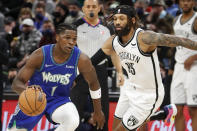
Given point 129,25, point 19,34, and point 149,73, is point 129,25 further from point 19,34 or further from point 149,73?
point 19,34

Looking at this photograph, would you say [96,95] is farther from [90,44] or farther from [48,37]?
[48,37]

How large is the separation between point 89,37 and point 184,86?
1581mm

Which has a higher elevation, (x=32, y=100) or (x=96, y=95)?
(x=32, y=100)

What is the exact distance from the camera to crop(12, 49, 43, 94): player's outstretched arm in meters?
6.18

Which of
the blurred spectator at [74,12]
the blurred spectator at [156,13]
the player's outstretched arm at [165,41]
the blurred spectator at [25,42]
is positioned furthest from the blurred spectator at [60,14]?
the player's outstretched arm at [165,41]

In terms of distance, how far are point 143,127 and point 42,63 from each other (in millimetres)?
1746

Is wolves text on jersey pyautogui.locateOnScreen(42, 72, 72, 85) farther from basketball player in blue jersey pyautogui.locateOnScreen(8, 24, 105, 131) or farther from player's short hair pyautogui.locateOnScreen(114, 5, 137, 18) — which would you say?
player's short hair pyautogui.locateOnScreen(114, 5, 137, 18)

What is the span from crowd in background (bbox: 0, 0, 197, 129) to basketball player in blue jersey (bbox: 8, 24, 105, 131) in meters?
2.24

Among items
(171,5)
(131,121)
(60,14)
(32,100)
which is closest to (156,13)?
(171,5)

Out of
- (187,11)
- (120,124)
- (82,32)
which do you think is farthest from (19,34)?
(120,124)

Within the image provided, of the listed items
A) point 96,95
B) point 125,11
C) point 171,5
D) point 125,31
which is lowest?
point 96,95

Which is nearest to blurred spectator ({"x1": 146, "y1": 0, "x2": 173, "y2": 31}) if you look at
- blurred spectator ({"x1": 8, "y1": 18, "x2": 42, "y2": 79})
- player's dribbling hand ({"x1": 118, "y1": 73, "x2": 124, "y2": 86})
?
blurred spectator ({"x1": 8, "y1": 18, "x2": 42, "y2": 79})

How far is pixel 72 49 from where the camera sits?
6.62m

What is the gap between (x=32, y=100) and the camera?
235 inches
